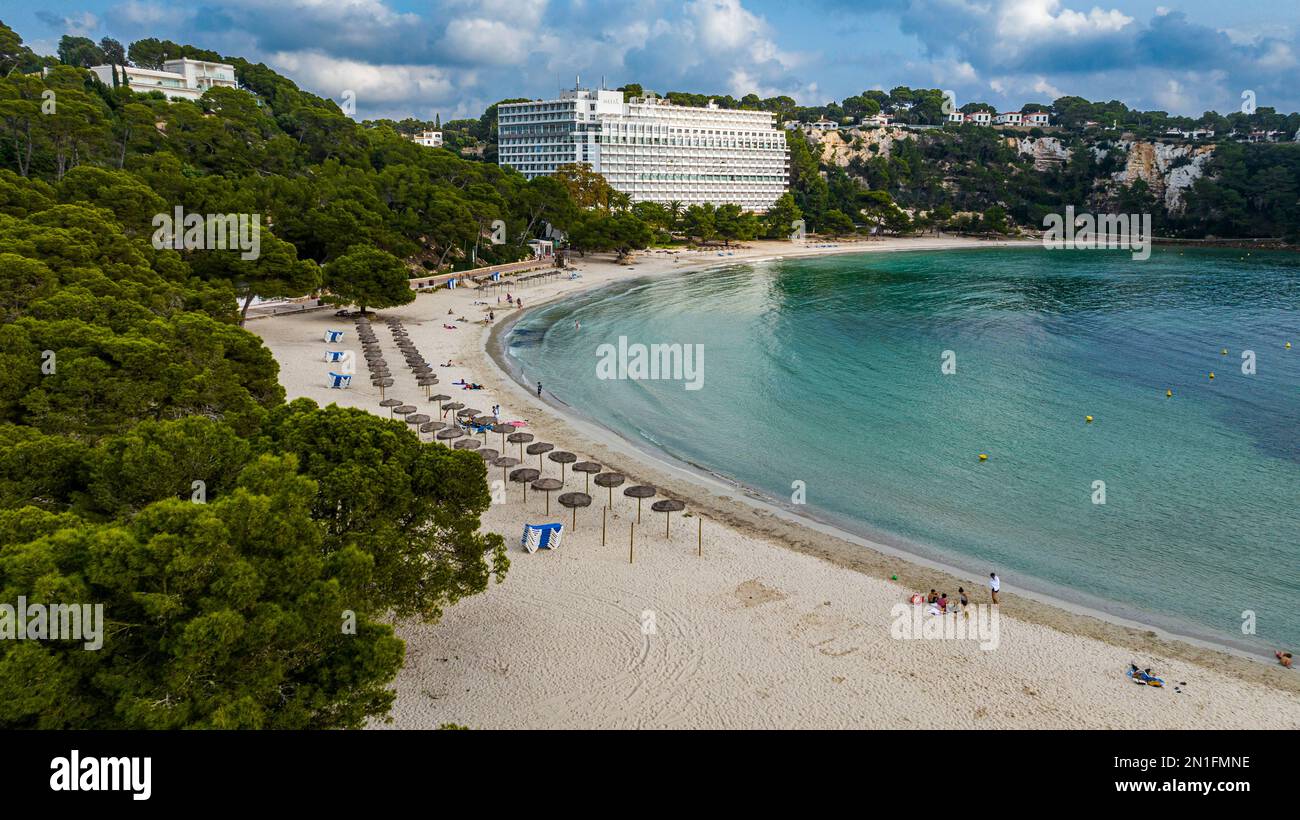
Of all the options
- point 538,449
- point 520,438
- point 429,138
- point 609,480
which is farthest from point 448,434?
point 429,138

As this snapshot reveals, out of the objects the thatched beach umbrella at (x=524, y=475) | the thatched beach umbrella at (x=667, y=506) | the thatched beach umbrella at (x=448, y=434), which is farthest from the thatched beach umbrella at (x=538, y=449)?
the thatched beach umbrella at (x=667, y=506)

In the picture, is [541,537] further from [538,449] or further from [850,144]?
[850,144]

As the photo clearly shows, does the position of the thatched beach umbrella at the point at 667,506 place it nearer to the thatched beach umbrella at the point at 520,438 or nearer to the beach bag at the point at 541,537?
the beach bag at the point at 541,537

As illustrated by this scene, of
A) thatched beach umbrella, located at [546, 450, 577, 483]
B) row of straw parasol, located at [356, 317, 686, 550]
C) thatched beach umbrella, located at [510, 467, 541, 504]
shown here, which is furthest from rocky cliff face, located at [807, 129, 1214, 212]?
thatched beach umbrella, located at [510, 467, 541, 504]

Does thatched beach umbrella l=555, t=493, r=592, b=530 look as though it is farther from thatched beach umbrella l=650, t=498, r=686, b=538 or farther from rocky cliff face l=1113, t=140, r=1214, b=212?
rocky cliff face l=1113, t=140, r=1214, b=212

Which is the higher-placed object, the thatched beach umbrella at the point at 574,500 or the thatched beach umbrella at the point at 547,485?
the thatched beach umbrella at the point at 547,485
